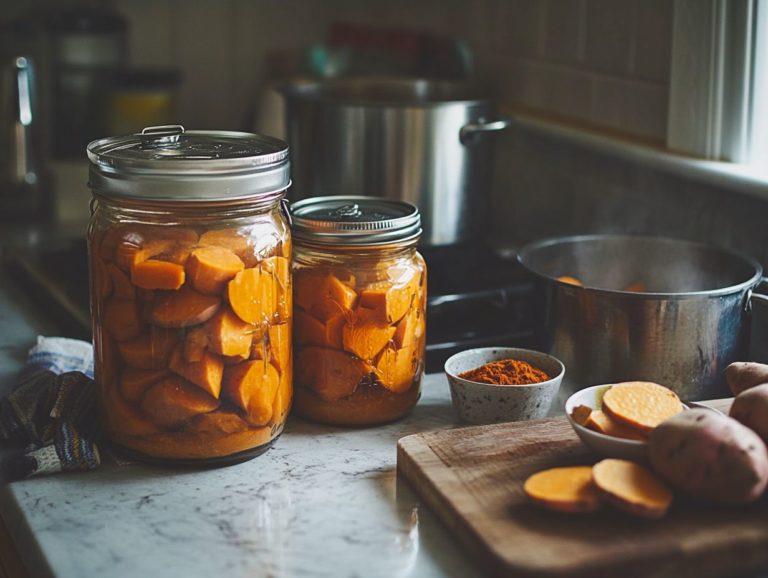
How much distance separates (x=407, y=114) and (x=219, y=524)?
0.73 metres

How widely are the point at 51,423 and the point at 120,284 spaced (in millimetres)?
175

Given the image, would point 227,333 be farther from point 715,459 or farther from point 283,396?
point 715,459

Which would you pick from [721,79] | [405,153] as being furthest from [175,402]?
[721,79]

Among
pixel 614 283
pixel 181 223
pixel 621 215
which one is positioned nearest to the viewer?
pixel 181 223

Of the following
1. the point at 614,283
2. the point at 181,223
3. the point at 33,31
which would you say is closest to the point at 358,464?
the point at 181,223

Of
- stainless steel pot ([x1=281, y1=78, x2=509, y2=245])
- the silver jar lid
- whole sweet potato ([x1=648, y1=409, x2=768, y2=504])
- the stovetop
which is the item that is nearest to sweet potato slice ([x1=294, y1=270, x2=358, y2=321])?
the silver jar lid

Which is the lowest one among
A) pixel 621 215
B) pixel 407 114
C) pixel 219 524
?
pixel 219 524

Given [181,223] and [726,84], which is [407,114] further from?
[181,223]

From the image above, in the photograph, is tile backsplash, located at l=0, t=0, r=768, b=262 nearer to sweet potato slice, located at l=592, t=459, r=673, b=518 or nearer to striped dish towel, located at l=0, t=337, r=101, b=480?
sweet potato slice, located at l=592, t=459, r=673, b=518

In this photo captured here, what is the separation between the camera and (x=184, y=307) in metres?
0.91

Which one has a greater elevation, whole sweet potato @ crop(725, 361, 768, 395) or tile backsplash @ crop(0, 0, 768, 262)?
tile backsplash @ crop(0, 0, 768, 262)

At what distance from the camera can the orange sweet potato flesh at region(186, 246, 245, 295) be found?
902 millimetres

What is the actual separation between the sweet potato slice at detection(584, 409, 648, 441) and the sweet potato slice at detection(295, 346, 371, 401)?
227 mm

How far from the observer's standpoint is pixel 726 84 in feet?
4.29
